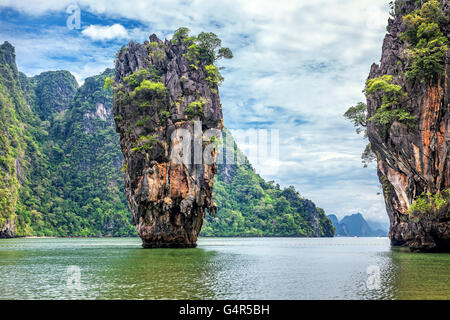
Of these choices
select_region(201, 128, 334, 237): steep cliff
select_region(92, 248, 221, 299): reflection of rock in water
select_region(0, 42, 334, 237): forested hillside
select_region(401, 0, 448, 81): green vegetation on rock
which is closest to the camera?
select_region(92, 248, 221, 299): reflection of rock in water

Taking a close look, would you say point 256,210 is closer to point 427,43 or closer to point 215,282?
point 427,43

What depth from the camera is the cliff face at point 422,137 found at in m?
28.9

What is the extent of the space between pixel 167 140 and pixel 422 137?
21853 mm

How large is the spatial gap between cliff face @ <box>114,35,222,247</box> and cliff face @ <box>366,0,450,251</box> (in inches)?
631

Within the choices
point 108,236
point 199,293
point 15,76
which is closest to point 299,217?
point 108,236

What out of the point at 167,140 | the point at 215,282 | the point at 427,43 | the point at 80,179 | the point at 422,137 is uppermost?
the point at 427,43

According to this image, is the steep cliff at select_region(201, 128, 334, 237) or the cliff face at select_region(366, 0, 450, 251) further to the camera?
the steep cliff at select_region(201, 128, 334, 237)

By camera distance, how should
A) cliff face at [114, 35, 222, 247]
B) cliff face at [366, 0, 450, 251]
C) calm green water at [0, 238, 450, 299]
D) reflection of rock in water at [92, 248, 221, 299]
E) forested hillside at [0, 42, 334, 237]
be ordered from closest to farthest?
reflection of rock in water at [92, 248, 221, 299], calm green water at [0, 238, 450, 299], cliff face at [366, 0, 450, 251], cliff face at [114, 35, 222, 247], forested hillside at [0, 42, 334, 237]

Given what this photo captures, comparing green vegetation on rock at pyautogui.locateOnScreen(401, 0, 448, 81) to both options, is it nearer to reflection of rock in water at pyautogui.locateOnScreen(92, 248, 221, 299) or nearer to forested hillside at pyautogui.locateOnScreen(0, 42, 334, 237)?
reflection of rock in water at pyautogui.locateOnScreen(92, 248, 221, 299)

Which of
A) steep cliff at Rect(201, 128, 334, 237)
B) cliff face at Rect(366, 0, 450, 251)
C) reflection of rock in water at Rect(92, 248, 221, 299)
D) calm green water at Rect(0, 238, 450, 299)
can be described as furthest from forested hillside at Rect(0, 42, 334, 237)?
cliff face at Rect(366, 0, 450, 251)

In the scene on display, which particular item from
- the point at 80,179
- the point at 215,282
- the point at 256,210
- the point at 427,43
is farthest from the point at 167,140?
the point at 80,179

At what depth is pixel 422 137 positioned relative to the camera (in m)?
29.5

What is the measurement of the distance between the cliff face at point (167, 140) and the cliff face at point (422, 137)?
16016 millimetres

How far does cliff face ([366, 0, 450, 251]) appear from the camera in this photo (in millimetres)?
28859
